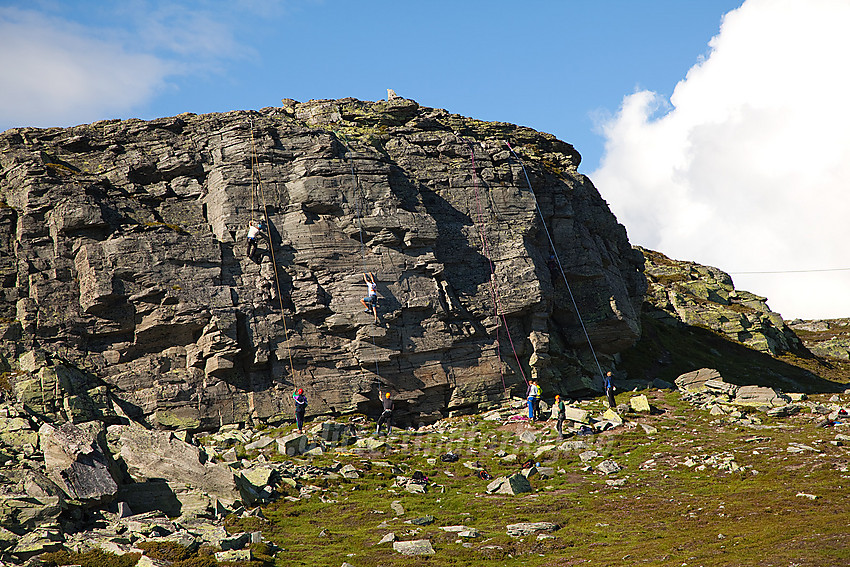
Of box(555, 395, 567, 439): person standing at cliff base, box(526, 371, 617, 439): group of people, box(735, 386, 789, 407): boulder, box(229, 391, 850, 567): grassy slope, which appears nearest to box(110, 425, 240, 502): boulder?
box(229, 391, 850, 567): grassy slope

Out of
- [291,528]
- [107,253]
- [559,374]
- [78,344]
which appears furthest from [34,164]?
[559,374]

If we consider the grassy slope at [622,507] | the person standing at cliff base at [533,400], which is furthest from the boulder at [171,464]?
the person standing at cliff base at [533,400]

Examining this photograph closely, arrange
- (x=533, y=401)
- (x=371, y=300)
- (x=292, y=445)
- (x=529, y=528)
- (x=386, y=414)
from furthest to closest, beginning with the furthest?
(x=371, y=300), (x=533, y=401), (x=386, y=414), (x=292, y=445), (x=529, y=528)

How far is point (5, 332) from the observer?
154 feet

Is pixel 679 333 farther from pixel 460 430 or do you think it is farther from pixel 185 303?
pixel 185 303

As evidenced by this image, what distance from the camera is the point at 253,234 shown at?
51.0 meters

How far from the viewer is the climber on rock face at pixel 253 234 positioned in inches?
2009

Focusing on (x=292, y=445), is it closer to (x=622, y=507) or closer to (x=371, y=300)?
(x=371, y=300)

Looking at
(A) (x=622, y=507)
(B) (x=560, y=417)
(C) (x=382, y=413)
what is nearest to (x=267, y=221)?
(C) (x=382, y=413)

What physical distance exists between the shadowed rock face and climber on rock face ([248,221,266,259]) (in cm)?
75

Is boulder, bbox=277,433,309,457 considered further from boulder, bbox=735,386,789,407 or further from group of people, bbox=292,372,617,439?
boulder, bbox=735,386,789,407

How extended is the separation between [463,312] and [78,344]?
2650cm

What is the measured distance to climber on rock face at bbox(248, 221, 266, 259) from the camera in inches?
2009

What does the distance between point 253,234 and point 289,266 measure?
3.43 metres
